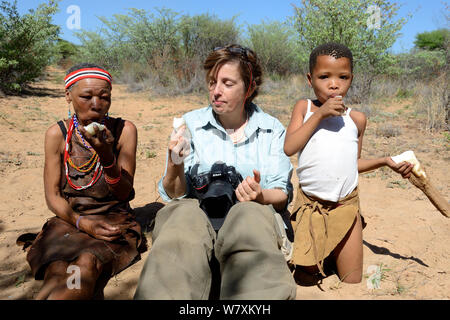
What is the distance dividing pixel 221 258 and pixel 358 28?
9938 mm

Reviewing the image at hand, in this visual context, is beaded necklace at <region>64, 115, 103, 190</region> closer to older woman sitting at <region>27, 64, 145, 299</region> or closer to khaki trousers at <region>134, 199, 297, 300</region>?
older woman sitting at <region>27, 64, 145, 299</region>

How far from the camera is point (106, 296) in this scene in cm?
208

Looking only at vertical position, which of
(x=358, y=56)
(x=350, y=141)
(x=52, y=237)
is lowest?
(x=52, y=237)

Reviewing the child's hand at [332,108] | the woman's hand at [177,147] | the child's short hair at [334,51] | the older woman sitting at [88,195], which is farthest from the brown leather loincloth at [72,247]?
the child's short hair at [334,51]

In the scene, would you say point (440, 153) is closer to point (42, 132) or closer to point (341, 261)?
point (341, 261)

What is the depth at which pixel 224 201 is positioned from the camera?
210cm

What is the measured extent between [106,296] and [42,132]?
5.09 m

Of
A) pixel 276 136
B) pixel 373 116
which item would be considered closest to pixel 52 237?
pixel 276 136

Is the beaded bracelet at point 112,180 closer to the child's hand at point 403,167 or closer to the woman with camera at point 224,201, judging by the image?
the woman with camera at point 224,201

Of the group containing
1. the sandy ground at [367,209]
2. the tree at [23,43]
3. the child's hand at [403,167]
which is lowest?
the sandy ground at [367,209]

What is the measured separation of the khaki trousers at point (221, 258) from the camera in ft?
4.96

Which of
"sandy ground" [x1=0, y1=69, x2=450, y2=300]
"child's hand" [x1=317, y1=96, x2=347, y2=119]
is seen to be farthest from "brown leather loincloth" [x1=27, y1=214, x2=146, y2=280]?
"child's hand" [x1=317, y1=96, x2=347, y2=119]

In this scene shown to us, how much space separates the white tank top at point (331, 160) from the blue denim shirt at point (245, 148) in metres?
0.20

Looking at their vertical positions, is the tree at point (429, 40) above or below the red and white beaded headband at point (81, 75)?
above
